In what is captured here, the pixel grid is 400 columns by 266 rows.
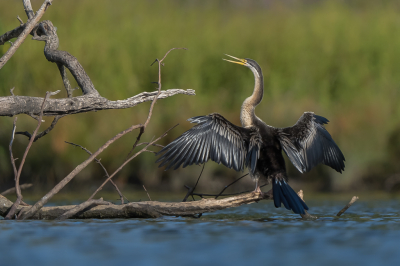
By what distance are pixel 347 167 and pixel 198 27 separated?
542 cm

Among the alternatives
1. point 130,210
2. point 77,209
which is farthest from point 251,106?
point 77,209

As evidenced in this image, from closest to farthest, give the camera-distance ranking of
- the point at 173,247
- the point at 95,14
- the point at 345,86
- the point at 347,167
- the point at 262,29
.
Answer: the point at 173,247 < the point at 347,167 < the point at 345,86 < the point at 262,29 < the point at 95,14

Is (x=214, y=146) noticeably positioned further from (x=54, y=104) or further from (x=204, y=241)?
(x=54, y=104)

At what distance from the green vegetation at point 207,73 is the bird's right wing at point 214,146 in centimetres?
363

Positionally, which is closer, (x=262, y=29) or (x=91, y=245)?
(x=91, y=245)

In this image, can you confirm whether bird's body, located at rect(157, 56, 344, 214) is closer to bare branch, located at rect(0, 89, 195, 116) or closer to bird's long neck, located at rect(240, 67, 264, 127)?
bird's long neck, located at rect(240, 67, 264, 127)

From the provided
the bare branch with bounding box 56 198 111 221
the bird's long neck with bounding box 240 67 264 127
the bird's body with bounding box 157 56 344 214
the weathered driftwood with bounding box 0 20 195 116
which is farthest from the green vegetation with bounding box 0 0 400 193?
the bare branch with bounding box 56 198 111 221

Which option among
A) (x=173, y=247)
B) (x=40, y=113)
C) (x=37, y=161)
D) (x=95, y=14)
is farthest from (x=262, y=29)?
(x=173, y=247)

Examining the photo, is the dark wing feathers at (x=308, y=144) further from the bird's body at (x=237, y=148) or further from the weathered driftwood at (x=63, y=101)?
the weathered driftwood at (x=63, y=101)

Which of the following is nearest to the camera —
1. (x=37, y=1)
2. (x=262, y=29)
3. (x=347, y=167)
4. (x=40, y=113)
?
(x=40, y=113)

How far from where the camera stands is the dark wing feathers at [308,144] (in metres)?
5.32

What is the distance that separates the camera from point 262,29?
12281 mm

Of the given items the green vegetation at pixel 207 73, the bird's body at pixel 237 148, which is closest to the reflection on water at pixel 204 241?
the bird's body at pixel 237 148

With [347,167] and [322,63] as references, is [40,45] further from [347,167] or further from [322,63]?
[347,167]
